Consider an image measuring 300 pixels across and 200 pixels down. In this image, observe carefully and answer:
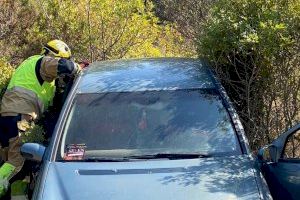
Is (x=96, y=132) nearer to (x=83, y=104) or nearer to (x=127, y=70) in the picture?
(x=83, y=104)

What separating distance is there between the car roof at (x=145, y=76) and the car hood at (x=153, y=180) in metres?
0.83

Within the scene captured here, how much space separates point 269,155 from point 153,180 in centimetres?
103

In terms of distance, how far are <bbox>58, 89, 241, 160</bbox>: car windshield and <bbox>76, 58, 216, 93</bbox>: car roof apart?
77 millimetres

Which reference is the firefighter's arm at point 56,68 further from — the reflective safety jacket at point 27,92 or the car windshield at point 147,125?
the car windshield at point 147,125

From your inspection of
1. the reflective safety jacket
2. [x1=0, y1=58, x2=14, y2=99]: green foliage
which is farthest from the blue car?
[x1=0, y1=58, x2=14, y2=99]: green foliage

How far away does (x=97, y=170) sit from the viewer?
145 inches

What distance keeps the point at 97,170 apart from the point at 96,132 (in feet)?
1.57

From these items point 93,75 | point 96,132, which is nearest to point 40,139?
point 93,75

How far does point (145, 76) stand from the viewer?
4586 millimetres

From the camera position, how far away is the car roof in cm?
443

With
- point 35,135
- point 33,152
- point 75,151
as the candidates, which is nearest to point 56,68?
point 35,135

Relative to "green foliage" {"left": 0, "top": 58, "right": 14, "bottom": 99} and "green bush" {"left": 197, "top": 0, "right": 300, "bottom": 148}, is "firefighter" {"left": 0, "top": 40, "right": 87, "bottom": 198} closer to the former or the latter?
"green foliage" {"left": 0, "top": 58, "right": 14, "bottom": 99}

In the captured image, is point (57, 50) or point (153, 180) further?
point (57, 50)

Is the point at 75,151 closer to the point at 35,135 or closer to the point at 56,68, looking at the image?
the point at 35,135
